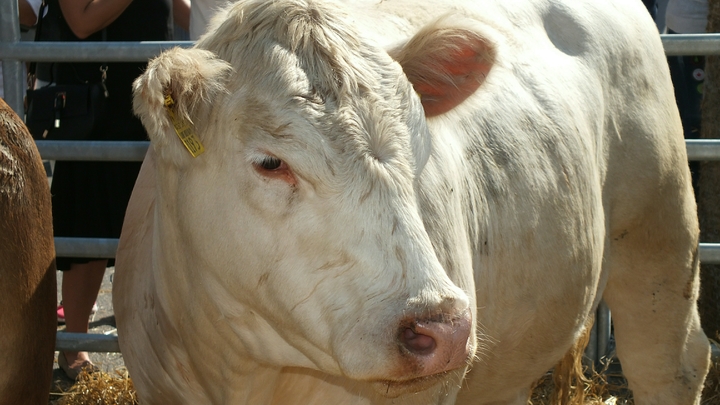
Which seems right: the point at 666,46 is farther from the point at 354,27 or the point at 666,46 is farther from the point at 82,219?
the point at 82,219

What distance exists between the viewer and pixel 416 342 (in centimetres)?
171

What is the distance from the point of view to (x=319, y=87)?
191 centimetres

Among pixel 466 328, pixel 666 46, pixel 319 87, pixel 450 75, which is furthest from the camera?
pixel 666 46

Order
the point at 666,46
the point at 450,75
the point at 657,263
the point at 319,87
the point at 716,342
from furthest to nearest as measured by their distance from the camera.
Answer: the point at 716,342 < the point at 666,46 < the point at 657,263 < the point at 450,75 < the point at 319,87

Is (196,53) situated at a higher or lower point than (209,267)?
higher

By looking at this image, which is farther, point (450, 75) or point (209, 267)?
point (450, 75)

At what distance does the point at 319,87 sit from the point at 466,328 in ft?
2.04

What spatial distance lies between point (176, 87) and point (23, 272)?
89 centimetres

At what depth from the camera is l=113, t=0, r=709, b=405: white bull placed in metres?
1.82

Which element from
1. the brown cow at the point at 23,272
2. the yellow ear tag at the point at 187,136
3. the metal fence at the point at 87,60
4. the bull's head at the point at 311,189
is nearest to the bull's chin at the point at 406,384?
the bull's head at the point at 311,189

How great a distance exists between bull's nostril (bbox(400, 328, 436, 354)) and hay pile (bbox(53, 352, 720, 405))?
84.7 inches

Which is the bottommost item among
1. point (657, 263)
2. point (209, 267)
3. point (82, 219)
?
point (82, 219)

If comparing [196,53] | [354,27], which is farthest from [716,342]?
[196,53]

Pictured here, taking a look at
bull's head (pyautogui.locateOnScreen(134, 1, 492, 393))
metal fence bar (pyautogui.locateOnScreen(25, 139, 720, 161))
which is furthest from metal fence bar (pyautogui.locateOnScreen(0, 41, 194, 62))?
bull's head (pyautogui.locateOnScreen(134, 1, 492, 393))
